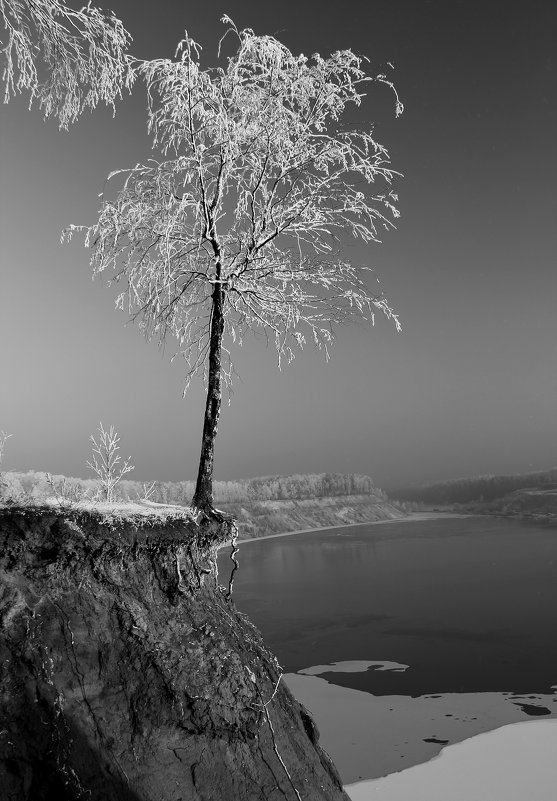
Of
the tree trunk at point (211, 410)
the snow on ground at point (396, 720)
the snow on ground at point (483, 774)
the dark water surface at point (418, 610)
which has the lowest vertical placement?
the dark water surface at point (418, 610)

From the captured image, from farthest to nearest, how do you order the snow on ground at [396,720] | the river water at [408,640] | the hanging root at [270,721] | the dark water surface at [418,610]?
the dark water surface at [418,610]
the river water at [408,640]
the snow on ground at [396,720]
the hanging root at [270,721]

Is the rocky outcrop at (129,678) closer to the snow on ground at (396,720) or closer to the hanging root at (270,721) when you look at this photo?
A: the hanging root at (270,721)

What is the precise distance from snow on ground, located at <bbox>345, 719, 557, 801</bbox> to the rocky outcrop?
55.4ft

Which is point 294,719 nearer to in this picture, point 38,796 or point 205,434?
point 38,796

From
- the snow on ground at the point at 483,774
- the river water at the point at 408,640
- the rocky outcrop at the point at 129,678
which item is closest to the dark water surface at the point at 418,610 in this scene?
the river water at the point at 408,640

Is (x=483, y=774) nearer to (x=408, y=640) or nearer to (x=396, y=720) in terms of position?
(x=396, y=720)

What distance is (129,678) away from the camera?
20.5 ft

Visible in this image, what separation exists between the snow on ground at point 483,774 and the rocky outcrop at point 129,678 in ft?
55.4

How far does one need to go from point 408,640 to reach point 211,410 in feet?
158

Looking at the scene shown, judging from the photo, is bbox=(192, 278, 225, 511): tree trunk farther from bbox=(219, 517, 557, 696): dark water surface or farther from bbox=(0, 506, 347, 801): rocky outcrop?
bbox=(219, 517, 557, 696): dark water surface

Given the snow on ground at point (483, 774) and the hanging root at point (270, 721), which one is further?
the snow on ground at point (483, 774)

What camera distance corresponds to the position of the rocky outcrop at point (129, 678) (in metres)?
5.53

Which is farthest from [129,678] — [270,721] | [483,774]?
[483,774]

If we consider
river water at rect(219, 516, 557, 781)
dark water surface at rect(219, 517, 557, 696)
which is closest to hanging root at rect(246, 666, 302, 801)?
river water at rect(219, 516, 557, 781)
